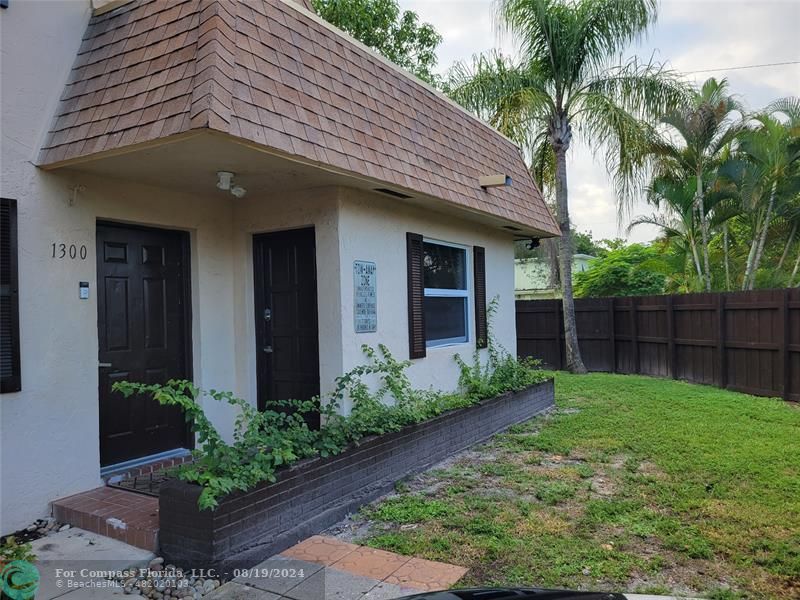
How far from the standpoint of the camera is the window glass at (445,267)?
6645mm

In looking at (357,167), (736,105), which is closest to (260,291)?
(357,167)

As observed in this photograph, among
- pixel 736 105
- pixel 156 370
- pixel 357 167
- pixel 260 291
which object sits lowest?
pixel 156 370

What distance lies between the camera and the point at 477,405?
6.49 metres

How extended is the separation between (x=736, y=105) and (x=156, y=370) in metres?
12.4

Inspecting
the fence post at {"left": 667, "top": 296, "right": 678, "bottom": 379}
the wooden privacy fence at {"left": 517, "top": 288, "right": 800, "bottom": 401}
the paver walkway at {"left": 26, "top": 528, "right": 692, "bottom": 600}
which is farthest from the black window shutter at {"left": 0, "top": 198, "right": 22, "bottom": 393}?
the fence post at {"left": 667, "top": 296, "right": 678, "bottom": 379}

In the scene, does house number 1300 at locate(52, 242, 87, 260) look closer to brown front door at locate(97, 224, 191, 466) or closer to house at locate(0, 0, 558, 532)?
house at locate(0, 0, 558, 532)

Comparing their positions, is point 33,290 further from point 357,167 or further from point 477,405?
point 477,405

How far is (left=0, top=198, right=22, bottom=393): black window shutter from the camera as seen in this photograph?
3.78m

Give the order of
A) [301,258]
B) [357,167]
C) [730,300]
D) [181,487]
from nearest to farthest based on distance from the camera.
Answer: [181,487], [357,167], [301,258], [730,300]

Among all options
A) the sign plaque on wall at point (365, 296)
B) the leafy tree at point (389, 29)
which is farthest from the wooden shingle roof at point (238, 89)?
the leafy tree at point (389, 29)

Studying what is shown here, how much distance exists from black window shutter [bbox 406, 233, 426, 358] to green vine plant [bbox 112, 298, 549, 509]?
1.18 ft

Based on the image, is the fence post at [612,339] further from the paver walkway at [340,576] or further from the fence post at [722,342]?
the paver walkway at [340,576]

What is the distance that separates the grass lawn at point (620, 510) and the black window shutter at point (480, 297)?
138 cm

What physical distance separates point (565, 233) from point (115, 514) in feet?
34.6
